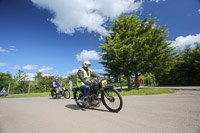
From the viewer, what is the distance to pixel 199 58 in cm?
1914

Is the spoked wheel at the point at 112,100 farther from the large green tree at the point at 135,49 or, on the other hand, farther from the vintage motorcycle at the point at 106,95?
the large green tree at the point at 135,49

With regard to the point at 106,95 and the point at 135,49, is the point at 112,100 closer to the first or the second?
the point at 106,95

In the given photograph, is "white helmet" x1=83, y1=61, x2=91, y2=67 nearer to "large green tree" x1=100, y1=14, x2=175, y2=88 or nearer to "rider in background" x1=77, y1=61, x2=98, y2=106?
"rider in background" x1=77, y1=61, x2=98, y2=106

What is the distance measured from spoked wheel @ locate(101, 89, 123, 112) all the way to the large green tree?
26.0ft

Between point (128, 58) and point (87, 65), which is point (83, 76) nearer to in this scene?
point (87, 65)

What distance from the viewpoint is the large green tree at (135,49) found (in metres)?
11.5

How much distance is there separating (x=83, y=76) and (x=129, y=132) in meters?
2.58

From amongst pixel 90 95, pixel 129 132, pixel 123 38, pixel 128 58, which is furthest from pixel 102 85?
pixel 123 38

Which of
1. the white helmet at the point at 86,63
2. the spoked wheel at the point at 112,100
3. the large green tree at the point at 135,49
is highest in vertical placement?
the large green tree at the point at 135,49

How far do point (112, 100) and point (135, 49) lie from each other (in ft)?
30.4

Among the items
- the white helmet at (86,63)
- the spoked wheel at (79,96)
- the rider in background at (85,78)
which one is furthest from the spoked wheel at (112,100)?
the white helmet at (86,63)

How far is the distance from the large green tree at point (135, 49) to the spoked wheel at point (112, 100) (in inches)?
312

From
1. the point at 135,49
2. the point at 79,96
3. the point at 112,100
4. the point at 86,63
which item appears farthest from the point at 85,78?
the point at 135,49

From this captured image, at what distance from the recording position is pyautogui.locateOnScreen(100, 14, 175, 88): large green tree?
11.5m
